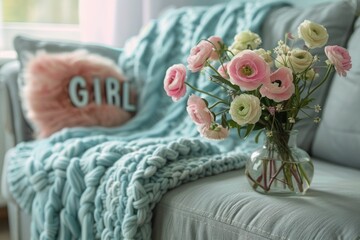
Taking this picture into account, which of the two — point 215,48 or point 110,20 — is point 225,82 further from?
point 110,20

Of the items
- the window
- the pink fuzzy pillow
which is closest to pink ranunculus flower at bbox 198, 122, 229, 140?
the pink fuzzy pillow

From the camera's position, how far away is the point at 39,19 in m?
2.70

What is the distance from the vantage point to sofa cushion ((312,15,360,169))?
157 cm

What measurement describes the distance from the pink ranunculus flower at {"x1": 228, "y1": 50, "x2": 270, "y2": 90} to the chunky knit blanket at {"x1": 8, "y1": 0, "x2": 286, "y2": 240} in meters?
0.36

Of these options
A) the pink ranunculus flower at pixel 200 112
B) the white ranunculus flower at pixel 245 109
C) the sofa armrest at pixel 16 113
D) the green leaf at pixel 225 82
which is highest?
the green leaf at pixel 225 82

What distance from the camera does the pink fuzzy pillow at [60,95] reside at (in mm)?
1885

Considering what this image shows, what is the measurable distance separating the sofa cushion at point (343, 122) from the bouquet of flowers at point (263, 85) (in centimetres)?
44

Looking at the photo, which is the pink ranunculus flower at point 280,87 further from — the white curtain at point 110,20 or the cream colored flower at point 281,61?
the white curtain at point 110,20

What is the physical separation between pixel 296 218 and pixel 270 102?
0.73 ft

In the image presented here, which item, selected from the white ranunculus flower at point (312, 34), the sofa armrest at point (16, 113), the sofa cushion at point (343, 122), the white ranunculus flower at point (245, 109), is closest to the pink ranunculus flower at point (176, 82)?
the white ranunculus flower at point (245, 109)

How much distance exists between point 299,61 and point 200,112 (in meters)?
0.21

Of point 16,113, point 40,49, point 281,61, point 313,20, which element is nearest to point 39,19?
point 40,49

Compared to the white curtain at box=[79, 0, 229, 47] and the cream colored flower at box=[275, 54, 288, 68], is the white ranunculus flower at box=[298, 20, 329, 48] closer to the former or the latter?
the cream colored flower at box=[275, 54, 288, 68]

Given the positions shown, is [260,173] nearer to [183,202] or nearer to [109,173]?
[183,202]
